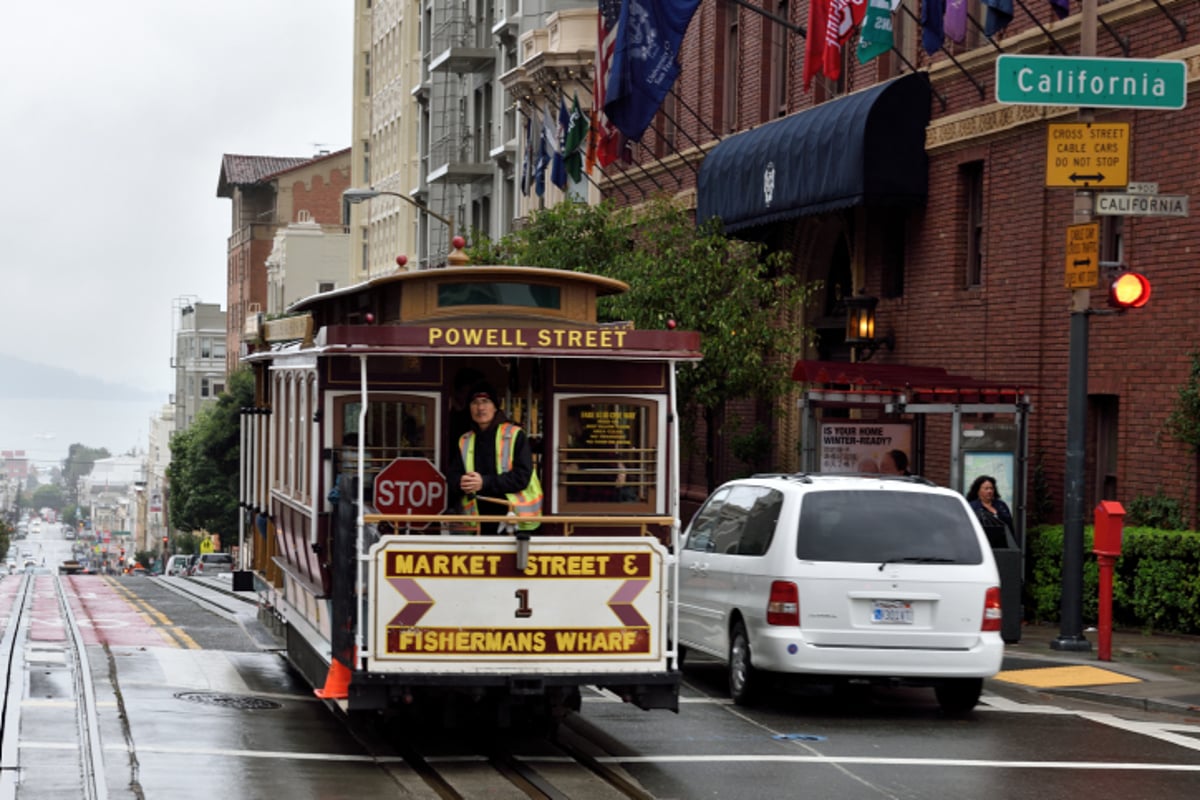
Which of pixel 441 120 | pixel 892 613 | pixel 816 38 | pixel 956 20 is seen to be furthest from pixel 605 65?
pixel 441 120

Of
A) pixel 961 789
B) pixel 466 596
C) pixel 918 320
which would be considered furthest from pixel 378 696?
pixel 918 320

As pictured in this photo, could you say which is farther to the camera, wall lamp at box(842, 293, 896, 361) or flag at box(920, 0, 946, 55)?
wall lamp at box(842, 293, 896, 361)

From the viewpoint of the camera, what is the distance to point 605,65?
34.7 m

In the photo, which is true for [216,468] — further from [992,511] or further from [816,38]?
[992,511]

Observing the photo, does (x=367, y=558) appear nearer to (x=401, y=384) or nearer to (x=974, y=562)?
(x=401, y=384)

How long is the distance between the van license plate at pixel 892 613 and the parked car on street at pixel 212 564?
184 feet

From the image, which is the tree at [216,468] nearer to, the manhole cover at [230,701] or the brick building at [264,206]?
the brick building at [264,206]

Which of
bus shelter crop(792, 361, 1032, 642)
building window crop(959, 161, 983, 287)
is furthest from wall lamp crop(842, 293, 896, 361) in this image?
bus shelter crop(792, 361, 1032, 642)

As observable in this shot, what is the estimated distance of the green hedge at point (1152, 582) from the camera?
20.6m

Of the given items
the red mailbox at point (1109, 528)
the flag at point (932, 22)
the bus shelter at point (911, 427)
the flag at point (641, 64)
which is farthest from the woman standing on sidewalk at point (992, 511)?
the flag at point (641, 64)

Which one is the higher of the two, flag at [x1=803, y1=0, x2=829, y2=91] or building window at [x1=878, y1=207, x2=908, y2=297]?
flag at [x1=803, y1=0, x2=829, y2=91]

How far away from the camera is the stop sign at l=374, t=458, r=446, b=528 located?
1298 centimetres

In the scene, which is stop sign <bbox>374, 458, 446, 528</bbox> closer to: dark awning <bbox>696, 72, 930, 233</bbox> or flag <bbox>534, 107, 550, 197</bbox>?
dark awning <bbox>696, 72, 930, 233</bbox>

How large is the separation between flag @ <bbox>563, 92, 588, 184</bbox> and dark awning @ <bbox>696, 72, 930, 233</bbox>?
8396 millimetres
